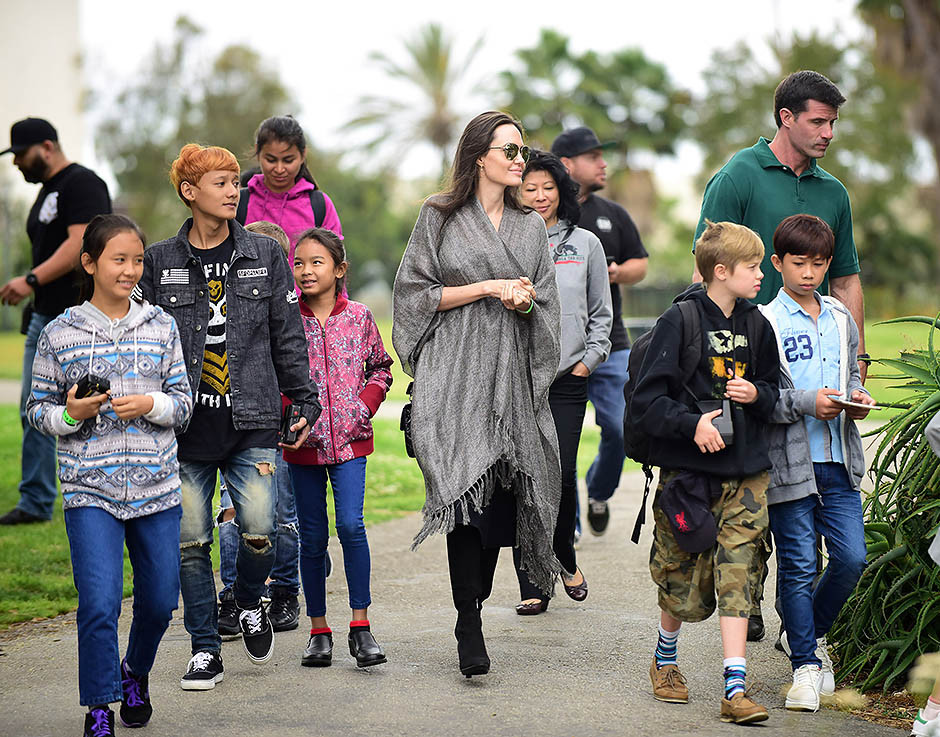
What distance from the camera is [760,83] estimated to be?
1893 inches

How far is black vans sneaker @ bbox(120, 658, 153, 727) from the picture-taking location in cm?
443

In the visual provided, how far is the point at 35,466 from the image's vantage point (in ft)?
28.4

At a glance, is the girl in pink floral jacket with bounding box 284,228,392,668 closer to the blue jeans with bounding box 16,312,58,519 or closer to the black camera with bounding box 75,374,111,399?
the black camera with bounding box 75,374,111,399

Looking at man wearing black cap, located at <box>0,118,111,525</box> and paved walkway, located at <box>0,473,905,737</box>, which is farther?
man wearing black cap, located at <box>0,118,111,525</box>

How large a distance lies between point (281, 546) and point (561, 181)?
2.31 m

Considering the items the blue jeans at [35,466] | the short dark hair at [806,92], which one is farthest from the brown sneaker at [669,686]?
the blue jeans at [35,466]

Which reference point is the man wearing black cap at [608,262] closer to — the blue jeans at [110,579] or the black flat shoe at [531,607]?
the black flat shoe at [531,607]

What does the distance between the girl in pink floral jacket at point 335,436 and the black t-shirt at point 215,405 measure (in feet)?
1.36

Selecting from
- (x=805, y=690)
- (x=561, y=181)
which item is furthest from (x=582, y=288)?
(x=805, y=690)

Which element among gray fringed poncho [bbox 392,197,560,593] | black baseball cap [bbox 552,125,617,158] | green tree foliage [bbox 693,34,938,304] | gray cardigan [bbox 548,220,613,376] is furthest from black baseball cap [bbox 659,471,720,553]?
green tree foliage [bbox 693,34,938,304]

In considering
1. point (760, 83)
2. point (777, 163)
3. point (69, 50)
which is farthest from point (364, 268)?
point (777, 163)

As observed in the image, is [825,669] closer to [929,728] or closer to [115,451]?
[929,728]

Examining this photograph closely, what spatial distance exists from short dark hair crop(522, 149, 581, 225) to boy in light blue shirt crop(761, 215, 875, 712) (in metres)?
1.85

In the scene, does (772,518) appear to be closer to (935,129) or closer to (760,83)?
(935,129)
